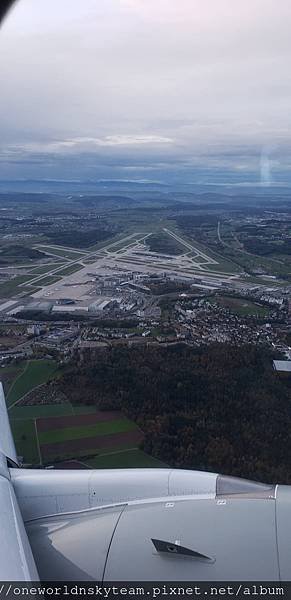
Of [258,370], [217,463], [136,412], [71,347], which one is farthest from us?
[71,347]

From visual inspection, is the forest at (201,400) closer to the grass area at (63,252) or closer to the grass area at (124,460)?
the grass area at (124,460)

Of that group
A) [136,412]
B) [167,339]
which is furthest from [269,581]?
[167,339]

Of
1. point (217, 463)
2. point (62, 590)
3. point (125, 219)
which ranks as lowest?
point (217, 463)

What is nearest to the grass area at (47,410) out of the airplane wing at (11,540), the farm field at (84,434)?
the farm field at (84,434)

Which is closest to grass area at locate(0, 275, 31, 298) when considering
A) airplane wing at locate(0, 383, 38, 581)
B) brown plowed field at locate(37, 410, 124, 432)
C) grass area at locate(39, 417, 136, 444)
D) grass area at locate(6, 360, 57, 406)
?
grass area at locate(6, 360, 57, 406)

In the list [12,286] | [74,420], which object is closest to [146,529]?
[74,420]

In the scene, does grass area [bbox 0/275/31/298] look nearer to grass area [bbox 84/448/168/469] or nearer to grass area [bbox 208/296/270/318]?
grass area [bbox 208/296/270/318]

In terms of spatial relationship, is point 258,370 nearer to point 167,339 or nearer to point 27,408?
point 167,339
